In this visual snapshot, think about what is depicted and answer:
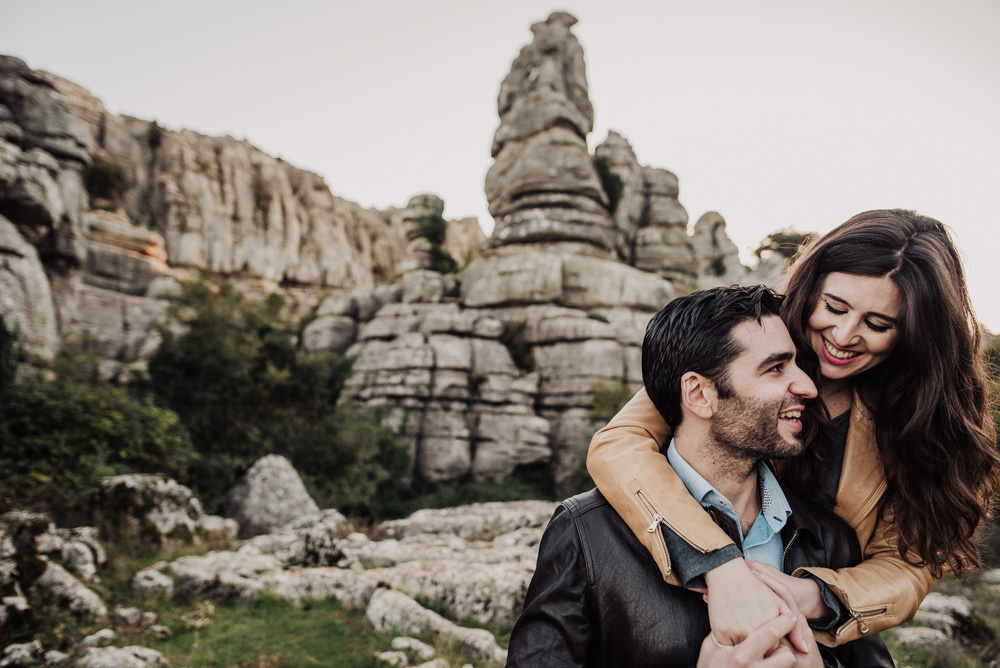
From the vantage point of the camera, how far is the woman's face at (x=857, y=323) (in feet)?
6.75

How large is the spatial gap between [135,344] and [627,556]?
27294mm

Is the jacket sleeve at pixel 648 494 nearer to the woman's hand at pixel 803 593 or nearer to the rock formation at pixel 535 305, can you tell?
the woman's hand at pixel 803 593

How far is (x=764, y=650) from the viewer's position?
1354 millimetres

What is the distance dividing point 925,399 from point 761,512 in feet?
2.59

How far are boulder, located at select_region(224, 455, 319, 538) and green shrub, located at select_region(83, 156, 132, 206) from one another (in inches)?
1054

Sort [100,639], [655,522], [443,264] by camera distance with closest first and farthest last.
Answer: [655,522] → [100,639] → [443,264]

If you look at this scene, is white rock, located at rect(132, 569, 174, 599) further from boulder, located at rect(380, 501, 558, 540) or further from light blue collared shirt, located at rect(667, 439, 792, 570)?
light blue collared shirt, located at rect(667, 439, 792, 570)

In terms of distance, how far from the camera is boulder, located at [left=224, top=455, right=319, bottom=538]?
1171cm

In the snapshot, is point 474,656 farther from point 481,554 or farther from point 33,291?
point 33,291

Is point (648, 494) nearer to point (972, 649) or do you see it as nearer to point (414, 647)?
point (414, 647)

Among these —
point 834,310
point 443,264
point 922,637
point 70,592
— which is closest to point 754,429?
point 834,310

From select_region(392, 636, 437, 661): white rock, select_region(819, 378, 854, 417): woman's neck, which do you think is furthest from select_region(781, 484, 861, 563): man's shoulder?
select_region(392, 636, 437, 661): white rock

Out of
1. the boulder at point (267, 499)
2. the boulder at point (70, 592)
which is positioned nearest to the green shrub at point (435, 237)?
the boulder at point (267, 499)

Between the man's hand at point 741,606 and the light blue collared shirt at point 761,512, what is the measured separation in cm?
31
